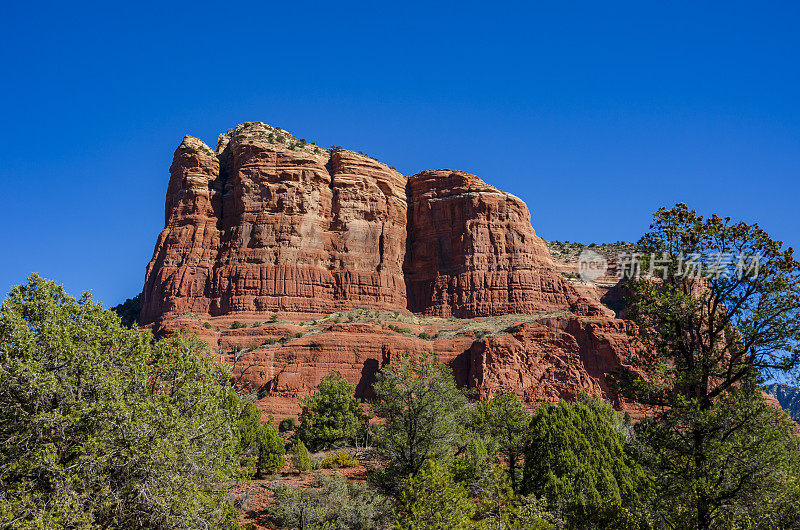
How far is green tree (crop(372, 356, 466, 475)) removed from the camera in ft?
74.5

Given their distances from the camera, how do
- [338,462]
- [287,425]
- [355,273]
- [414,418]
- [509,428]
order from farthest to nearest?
[355,273]
[287,425]
[338,462]
[509,428]
[414,418]

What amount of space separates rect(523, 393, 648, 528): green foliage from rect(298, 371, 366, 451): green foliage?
2262 centimetres

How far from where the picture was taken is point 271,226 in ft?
283

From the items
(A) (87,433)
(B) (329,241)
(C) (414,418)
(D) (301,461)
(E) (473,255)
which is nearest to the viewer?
(A) (87,433)

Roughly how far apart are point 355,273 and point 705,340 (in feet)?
249

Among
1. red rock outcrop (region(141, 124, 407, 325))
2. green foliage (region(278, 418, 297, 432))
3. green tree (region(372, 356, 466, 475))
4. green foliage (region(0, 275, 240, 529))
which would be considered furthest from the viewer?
red rock outcrop (region(141, 124, 407, 325))

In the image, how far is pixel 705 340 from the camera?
14.1 m

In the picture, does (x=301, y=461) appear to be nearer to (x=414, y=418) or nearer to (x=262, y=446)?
(x=262, y=446)

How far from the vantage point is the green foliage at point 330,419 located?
41344mm

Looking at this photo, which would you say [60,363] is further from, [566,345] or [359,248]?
[359,248]

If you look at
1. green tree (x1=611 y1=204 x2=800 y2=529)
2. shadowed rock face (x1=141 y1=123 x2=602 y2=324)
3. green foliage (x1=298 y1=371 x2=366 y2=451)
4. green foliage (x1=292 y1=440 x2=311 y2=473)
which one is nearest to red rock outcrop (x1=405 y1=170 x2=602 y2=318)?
shadowed rock face (x1=141 y1=123 x2=602 y2=324)

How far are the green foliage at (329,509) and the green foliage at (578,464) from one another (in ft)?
21.0

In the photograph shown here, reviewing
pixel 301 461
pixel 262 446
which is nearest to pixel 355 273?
pixel 262 446

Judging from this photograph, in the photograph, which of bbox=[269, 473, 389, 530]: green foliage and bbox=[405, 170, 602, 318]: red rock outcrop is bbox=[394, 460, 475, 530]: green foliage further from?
bbox=[405, 170, 602, 318]: red rock outcrop
